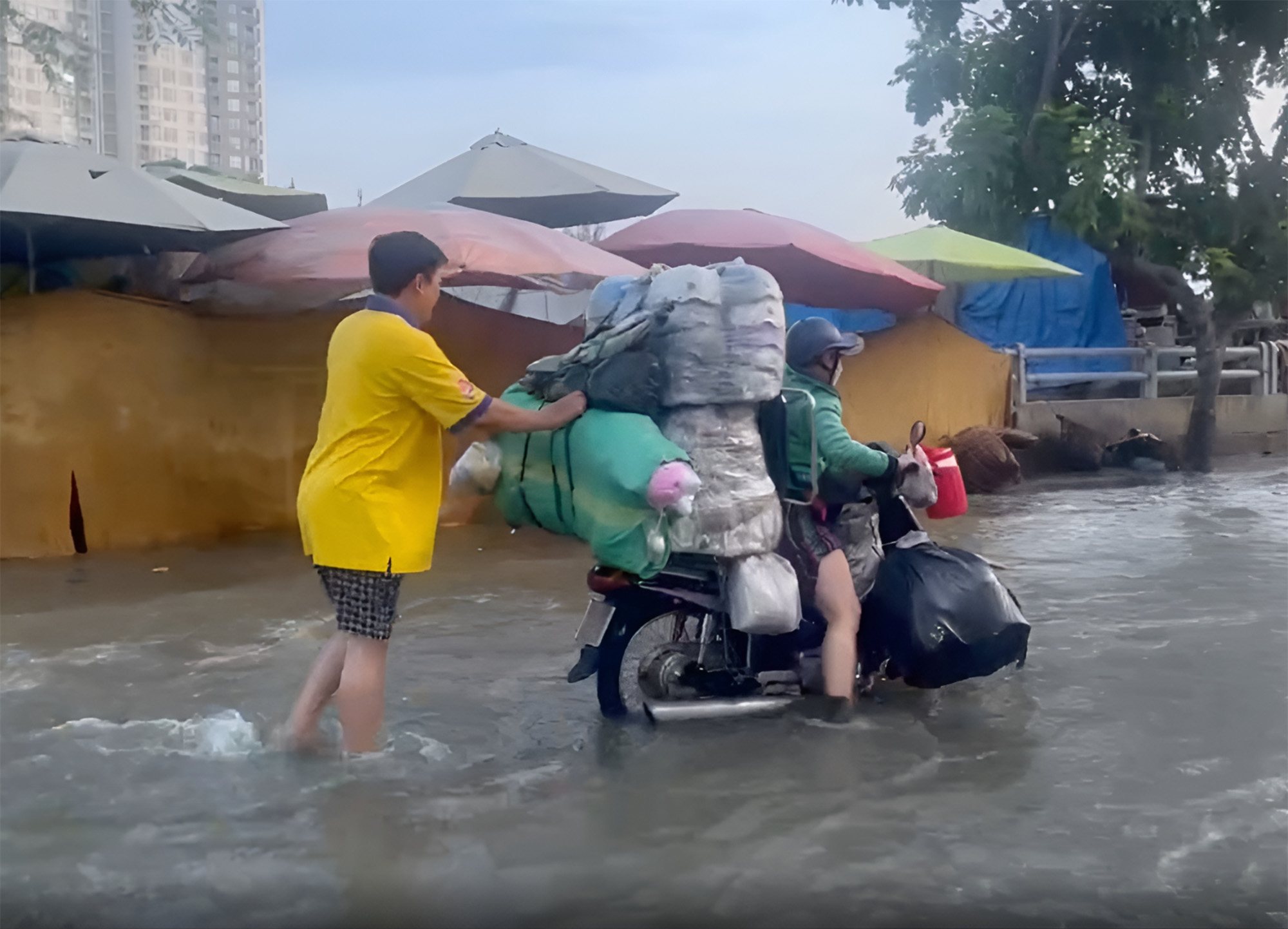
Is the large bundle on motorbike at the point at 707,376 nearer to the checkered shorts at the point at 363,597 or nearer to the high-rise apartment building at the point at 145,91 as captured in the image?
the checkered shorts at the point at 363,597

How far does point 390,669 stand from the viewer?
17.5ft

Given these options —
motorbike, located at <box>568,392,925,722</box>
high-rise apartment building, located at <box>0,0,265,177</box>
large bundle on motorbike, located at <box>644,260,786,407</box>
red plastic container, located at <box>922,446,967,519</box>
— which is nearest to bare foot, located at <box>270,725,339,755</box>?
motorbike, located at <box>568,392,925,722</box>

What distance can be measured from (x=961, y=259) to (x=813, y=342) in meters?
8.43

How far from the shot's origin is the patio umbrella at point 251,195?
1096 cm

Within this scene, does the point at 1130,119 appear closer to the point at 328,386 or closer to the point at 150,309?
the point at 150,309

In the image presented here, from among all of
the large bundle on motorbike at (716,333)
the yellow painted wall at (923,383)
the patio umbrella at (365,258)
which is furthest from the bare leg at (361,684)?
the yellow painted wall at (923,383)

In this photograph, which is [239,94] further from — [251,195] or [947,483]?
[947,483]

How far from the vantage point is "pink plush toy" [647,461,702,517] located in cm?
365

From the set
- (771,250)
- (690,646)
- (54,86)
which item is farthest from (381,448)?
(54,86)

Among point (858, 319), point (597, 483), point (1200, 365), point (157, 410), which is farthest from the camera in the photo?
point (858, 319)

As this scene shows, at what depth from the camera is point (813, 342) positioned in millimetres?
4324

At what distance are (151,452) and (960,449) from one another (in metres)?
7.31

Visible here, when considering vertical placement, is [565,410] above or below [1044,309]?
below

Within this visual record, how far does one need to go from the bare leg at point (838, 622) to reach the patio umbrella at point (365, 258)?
4.30m
